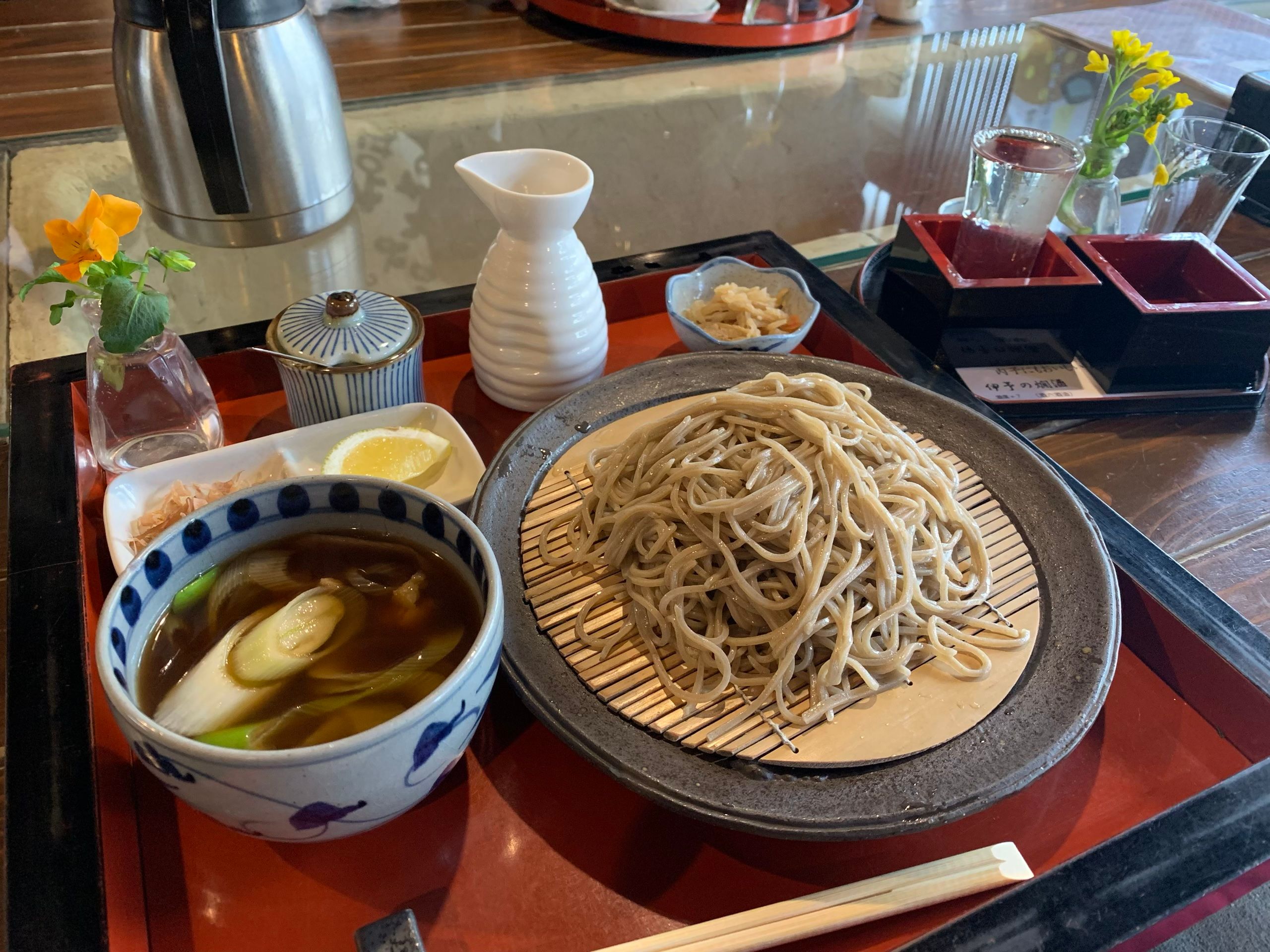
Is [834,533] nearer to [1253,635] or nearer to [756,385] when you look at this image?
[756,385]

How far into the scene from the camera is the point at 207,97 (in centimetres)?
144

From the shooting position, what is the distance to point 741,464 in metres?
1.09

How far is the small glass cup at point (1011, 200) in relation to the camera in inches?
60.2

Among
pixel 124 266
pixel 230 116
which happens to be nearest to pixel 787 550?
pixel 124 266

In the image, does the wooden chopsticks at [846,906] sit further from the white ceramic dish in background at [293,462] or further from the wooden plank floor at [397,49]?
the wooden plank floor at [397,49]

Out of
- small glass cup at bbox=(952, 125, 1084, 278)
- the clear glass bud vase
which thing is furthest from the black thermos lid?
small glass cup at bbox=(952, 125, 1084, 278)

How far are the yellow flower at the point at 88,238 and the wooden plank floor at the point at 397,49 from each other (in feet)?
4.55

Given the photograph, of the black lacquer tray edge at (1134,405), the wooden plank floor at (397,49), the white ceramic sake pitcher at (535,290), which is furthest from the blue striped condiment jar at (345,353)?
the wooden plank floor at (397,49)

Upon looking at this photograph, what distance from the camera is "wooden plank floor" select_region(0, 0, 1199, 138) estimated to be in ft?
7.79

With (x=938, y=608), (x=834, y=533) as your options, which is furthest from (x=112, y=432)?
(x=938, y=608)

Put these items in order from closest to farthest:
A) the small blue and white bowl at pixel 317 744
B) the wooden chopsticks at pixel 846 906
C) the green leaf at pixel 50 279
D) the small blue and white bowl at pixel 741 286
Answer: the small blue and white bowl at pixel 317 744 → the wooden chopsticks at pixel 846 906 → the green leaf at pixel 50 279 → the small blue and white bowl at pixel 741 286

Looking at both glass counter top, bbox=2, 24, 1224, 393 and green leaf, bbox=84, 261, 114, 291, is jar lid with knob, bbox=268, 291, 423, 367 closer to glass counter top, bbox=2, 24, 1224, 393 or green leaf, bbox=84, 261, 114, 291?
green leaf, bbox=84, 261, 114, 291

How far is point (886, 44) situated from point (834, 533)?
2.82 m

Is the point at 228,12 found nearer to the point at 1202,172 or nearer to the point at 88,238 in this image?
the point at 88,238
